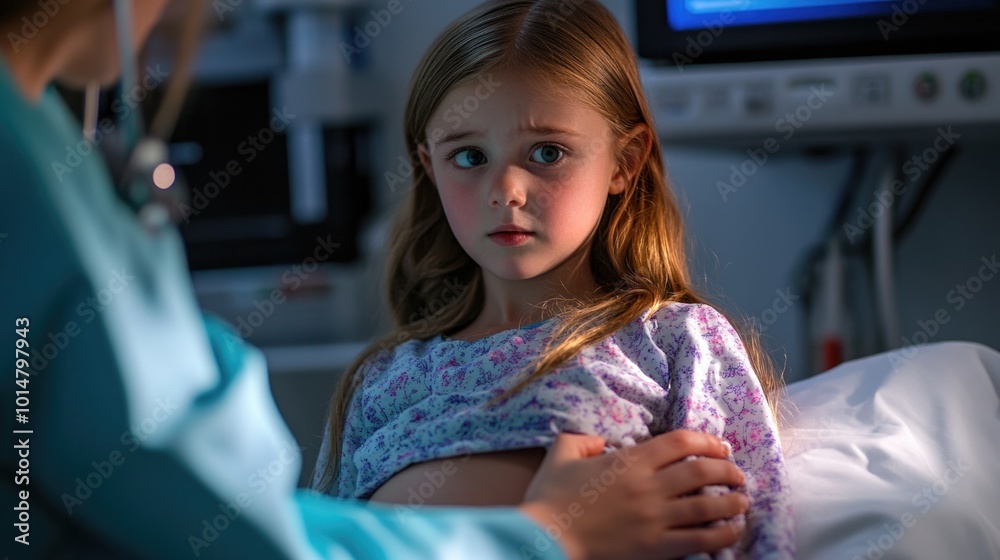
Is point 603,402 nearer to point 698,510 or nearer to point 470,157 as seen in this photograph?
point 698,510

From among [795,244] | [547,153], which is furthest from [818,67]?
[547,153]

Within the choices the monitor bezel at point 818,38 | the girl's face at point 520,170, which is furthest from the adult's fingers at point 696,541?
the monitor bezel at point 818,38

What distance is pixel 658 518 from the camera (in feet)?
2.27

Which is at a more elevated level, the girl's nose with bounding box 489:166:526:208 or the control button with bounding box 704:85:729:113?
the control button with bounding box 704:85:729:113

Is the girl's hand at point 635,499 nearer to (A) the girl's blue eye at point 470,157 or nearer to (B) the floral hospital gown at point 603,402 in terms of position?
(B) the floral hospital gown at point 603,402

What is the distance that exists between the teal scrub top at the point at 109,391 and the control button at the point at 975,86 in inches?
45.9

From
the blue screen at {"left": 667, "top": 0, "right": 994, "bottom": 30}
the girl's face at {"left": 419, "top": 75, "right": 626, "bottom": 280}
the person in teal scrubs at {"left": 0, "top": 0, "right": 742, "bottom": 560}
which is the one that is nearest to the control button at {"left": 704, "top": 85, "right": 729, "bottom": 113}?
the blue screen at {"left": 667, "top": 0, "right": 994, "bottom": 30}

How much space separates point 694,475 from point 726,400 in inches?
5.4

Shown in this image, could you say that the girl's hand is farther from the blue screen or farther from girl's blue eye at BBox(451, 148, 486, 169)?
the blue screen

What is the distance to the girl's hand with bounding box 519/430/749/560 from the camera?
2.16ft

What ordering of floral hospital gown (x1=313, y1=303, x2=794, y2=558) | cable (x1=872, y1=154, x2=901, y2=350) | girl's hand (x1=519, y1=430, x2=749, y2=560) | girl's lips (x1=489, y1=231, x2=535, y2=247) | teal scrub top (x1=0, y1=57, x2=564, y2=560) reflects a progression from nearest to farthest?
teal scrub top (x1=0, y1=57, x2=564, y2=560)
girl's hand (x1=519, y1=430, x2=749, y2=560)
floral hospital gown (x1=313, y1=303, x2=794, y2=558)
girl's lips (x1=489, y1=231, x2=535, y2=247)
cable (x1=872, y1=154, x2=901, y2=350)

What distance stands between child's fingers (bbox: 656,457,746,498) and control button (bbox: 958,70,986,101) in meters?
0.84

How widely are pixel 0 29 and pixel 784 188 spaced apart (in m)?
1.51

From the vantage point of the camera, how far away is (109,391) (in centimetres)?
44
